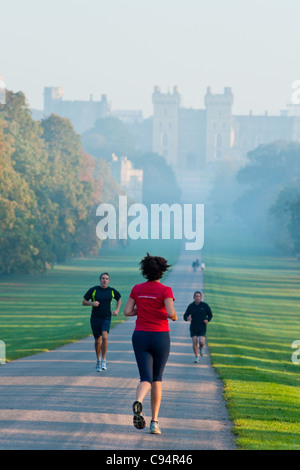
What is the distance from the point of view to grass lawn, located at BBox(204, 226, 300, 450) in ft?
45.2

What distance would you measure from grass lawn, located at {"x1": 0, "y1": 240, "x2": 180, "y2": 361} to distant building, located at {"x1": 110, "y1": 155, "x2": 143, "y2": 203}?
249 ft

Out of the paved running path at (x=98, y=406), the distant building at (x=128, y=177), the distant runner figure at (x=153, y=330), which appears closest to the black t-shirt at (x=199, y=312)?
the paved running path at (x=98, y=406)

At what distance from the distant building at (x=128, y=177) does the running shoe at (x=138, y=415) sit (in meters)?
162

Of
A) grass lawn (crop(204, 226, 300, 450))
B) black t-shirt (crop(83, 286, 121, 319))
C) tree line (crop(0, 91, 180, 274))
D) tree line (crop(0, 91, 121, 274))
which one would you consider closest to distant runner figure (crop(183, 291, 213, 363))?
grass lawn (crop(204, 226, 300, 450))

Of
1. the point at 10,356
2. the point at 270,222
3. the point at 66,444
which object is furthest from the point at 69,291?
the point at 270,222

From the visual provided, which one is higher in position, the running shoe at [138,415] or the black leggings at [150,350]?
the black leggings at [150,350]

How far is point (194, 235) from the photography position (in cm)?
14525

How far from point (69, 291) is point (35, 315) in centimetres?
1566

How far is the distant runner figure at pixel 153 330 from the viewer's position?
12250 millimetres

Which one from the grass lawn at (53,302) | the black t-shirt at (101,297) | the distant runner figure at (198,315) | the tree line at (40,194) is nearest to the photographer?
the black t-shirt at (101,297)

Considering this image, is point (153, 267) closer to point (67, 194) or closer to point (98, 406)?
point (98, 406)

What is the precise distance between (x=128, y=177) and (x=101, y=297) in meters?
162

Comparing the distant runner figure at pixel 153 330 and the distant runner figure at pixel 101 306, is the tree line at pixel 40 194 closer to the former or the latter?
the distant runner figure at pixel 101 306
